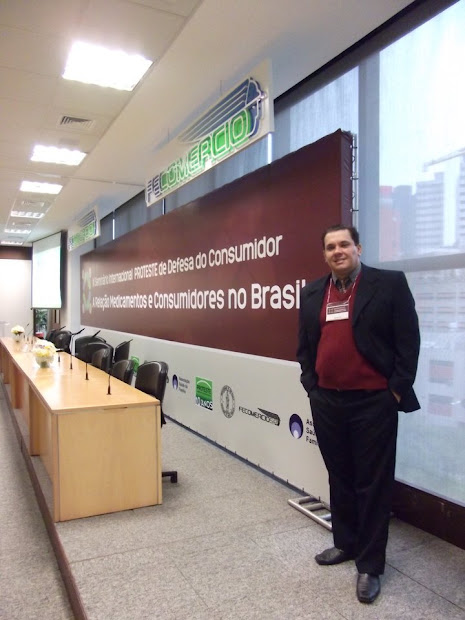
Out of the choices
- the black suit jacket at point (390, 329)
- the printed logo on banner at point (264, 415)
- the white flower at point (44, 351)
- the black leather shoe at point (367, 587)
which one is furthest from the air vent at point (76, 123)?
the black leather shoe at point (367, 587)

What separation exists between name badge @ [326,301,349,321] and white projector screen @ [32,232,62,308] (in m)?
9.87

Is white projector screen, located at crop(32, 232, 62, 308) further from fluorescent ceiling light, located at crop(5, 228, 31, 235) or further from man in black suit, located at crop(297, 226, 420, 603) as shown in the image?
man in black suit, located at crop(297, 226, 420, 603)

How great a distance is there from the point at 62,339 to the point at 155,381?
549 cm

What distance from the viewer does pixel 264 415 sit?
12.0ft

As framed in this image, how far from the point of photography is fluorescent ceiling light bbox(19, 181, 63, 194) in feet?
22.2

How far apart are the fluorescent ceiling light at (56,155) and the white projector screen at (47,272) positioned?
574cm

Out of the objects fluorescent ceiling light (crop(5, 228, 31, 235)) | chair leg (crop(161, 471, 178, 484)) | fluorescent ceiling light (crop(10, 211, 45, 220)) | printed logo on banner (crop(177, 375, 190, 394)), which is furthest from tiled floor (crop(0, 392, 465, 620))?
fluorescent ceiling light (crop(5, 228, 31, 235))

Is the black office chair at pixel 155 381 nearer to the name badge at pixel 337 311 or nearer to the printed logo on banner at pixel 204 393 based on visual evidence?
the printed logo on banner at pixel 204 393

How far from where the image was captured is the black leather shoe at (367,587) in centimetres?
210

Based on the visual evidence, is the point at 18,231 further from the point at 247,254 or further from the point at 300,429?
the point at 300,429

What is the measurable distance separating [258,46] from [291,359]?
2.06 metres

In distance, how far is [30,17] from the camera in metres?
2.87

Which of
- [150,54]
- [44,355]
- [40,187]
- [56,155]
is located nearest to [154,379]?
[44,355]

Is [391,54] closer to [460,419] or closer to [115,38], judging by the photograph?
[115,38]
